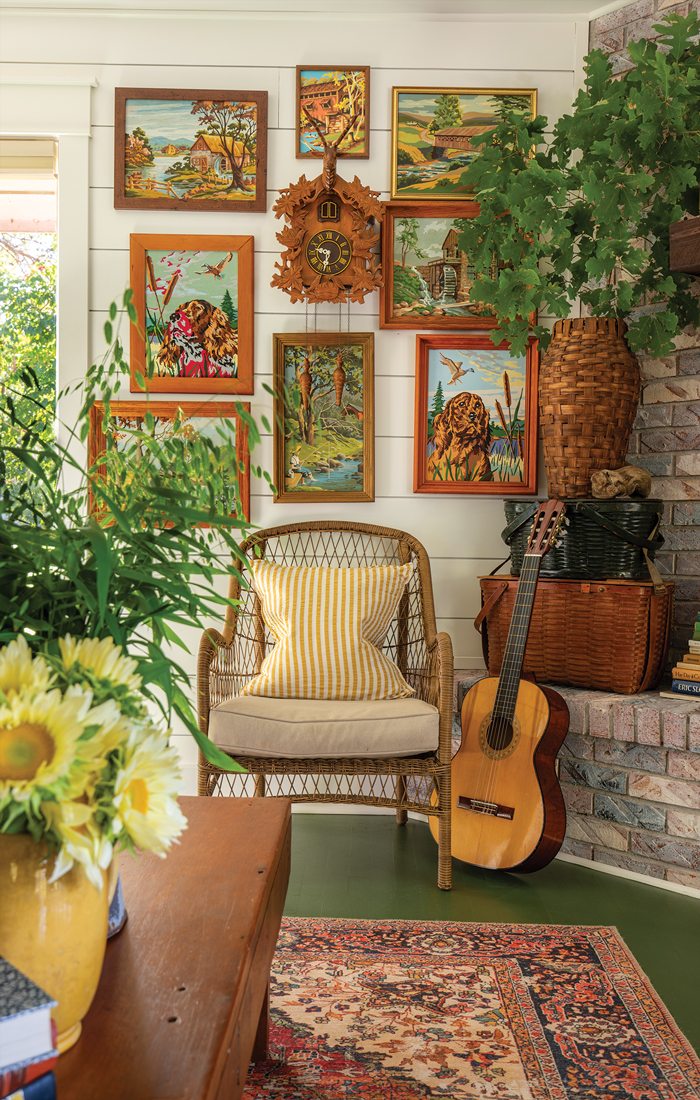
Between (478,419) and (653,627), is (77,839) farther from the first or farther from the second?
(478,419)

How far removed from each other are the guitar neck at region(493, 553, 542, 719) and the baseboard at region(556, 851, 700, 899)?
22.1 inches

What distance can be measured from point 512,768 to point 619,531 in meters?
0.80

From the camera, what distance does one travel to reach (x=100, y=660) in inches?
36.4

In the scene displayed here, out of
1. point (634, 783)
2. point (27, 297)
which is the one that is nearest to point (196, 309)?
point (27, 297)

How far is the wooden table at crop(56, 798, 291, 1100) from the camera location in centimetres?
92

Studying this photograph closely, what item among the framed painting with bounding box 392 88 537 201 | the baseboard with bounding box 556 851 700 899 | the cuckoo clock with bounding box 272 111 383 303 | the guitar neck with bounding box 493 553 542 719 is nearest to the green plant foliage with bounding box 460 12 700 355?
the framed painting with bounding box 392 88 537 201

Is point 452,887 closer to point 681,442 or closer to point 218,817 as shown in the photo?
point 218,817

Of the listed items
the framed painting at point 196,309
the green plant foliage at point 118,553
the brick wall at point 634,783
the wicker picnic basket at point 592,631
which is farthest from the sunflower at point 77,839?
the framed painting at point 196,309

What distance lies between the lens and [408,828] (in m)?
3.33

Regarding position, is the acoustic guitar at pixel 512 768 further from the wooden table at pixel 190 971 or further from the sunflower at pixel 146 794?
the sunflower at pixel 146 794

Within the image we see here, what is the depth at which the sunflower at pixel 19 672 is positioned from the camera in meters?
0.85

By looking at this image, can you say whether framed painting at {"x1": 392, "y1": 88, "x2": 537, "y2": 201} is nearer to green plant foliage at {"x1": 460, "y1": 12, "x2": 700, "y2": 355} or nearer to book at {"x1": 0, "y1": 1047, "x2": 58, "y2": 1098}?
green plant foliage at {"x1": 460, "y1": 12, "x2": 700, "y2": 355}

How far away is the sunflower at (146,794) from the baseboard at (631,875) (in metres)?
2.25

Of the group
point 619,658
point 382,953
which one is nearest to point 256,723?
point 382,953
